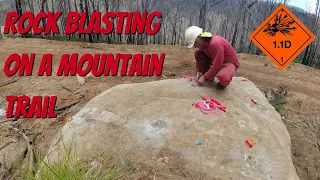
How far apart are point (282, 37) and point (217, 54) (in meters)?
4.33

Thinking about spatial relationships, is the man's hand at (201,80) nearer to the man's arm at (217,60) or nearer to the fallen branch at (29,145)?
the man's arm at (217,60)

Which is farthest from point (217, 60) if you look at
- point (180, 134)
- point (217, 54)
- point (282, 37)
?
point (282, 37)

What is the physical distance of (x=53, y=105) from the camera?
5227mm

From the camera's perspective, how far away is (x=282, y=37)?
7555 mm

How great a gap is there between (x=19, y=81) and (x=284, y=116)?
5.95m

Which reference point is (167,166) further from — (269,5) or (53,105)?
(269,5)

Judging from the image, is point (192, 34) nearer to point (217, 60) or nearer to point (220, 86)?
point (217, 60)

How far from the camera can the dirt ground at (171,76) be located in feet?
15.5

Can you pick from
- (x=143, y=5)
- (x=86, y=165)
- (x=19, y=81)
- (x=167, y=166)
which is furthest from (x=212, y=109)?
(x=143, y=5)

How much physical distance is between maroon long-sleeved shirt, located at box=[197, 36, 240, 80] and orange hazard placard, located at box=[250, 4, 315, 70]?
2.86m

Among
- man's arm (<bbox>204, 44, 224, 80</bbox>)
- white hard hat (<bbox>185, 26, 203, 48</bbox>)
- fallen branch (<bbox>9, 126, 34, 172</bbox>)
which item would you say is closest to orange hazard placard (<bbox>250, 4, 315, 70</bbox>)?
man's arm (<bbox>204, 44, 224, 80</bbox>)

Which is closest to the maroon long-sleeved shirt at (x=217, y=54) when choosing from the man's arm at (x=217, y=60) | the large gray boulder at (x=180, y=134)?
the man's arm at (x=217, y=60)

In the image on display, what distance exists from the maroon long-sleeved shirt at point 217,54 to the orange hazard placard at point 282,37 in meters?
2.86

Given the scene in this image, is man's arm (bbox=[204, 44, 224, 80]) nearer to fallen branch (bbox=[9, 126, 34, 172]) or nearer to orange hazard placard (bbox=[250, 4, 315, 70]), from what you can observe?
fallen branch (bbox=[9, 126, 34, 172])
